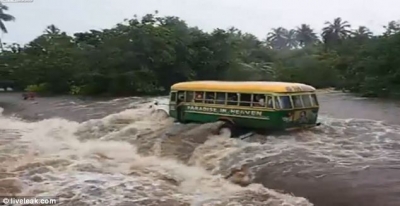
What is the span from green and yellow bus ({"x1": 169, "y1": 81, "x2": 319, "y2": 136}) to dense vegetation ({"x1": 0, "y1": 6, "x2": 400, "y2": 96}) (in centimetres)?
1729

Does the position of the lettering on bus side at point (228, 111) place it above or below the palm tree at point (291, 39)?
below

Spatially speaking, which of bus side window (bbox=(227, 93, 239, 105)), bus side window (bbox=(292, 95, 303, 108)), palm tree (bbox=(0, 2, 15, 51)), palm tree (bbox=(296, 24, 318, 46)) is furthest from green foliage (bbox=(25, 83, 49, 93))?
palm tree (bbox=(296, 24, 318, 46))

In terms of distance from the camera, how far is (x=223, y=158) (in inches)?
486

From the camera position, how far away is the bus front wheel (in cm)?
1498

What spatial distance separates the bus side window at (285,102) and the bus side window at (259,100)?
0.51 m

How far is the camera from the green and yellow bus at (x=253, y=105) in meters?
14.8

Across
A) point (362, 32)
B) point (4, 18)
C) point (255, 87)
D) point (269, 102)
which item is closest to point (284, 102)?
point (269, 102)

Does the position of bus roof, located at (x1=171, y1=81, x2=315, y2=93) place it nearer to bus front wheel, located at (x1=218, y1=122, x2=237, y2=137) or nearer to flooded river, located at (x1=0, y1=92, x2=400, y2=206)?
bus front wheel, located at (x1=218, y1=122, x2=237, y2=137)

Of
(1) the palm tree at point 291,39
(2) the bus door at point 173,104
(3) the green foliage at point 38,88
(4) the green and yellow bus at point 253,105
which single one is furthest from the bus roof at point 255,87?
(1) the palm tree at point 291,39

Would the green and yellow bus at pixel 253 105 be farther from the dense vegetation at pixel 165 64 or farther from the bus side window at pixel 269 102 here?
the dense vegetation at pixel 165 64

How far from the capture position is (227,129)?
15188 millimetres

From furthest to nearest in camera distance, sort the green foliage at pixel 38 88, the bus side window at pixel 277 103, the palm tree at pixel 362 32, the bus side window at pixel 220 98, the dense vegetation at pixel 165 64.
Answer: the palm tree at pixel 362 32 → the green foliage at pixel 38 88 → the dense vegetation at pixel 165 64 → the bus side window at pixel 220 98 → the bus side window at pixel 277 103

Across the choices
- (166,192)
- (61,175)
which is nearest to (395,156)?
(166,192)

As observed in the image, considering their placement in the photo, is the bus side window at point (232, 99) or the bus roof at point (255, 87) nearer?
the bus roof at point (255, 87)
